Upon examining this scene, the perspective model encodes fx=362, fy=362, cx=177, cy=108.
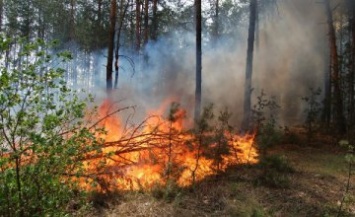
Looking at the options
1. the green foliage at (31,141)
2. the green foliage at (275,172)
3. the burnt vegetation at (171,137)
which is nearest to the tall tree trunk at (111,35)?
the burnt vegetation at (171,137)

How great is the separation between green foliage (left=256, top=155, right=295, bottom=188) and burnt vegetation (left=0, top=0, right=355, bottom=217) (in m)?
0.03

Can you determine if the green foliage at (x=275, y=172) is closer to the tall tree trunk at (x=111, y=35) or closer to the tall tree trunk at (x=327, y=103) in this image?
the tall tree trunk at (x=111, y=35)

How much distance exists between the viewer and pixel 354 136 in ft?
56.8

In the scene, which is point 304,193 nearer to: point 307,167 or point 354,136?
point 307,167

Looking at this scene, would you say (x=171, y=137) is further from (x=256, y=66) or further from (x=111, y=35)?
(x=256, y=66)

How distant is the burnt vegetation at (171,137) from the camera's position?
3859mm

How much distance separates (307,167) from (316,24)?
1689cm

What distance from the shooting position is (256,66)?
2680cm

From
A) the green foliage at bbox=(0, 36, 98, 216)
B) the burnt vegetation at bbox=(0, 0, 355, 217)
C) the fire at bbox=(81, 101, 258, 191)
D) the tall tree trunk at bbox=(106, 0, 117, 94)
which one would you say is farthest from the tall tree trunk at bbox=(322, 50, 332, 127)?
the green foliage at bbox=(0, 36, 98, 216)

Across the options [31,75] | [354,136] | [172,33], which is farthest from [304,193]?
[172,33]

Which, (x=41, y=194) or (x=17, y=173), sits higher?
(x=17, y=173)

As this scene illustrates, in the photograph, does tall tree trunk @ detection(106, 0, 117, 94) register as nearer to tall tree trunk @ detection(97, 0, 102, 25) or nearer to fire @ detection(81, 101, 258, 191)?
fire @ detection(81, 101, 258, 191)

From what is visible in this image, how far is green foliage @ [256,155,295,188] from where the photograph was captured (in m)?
9.48

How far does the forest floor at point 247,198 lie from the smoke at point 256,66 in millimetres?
13677
